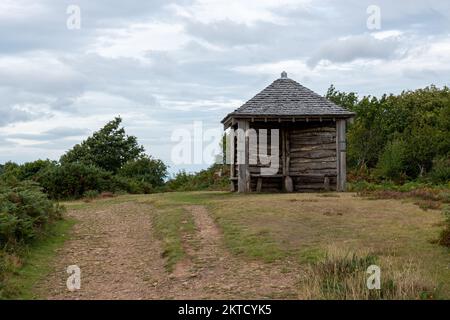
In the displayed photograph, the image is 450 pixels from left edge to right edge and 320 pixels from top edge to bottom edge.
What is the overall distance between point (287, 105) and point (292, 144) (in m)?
1.82

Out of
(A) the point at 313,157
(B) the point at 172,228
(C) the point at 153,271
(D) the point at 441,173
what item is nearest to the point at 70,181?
(A) the point at 313,157

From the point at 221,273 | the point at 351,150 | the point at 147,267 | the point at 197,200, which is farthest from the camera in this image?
the point at 351,150

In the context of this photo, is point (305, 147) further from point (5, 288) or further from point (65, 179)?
point (5, 288)

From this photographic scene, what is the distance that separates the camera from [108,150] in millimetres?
36219

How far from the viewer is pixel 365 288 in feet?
26.6

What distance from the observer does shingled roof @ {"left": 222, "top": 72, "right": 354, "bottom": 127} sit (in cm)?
2305

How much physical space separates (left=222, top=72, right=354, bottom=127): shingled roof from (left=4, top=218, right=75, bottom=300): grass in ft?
31.6

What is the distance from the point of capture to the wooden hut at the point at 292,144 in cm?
2358

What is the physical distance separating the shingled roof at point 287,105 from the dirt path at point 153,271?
8189 millimetres

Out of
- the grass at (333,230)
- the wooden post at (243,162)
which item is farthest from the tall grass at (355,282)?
the wooden post at (243,162)

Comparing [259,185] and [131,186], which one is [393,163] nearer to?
[259,185]

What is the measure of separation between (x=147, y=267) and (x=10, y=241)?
11.6ft

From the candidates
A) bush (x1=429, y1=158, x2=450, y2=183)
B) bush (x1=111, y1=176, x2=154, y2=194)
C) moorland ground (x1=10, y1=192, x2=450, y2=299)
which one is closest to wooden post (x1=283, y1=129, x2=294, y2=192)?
moorland ground (x1=10, y1=192, x2=450, y2=299)
